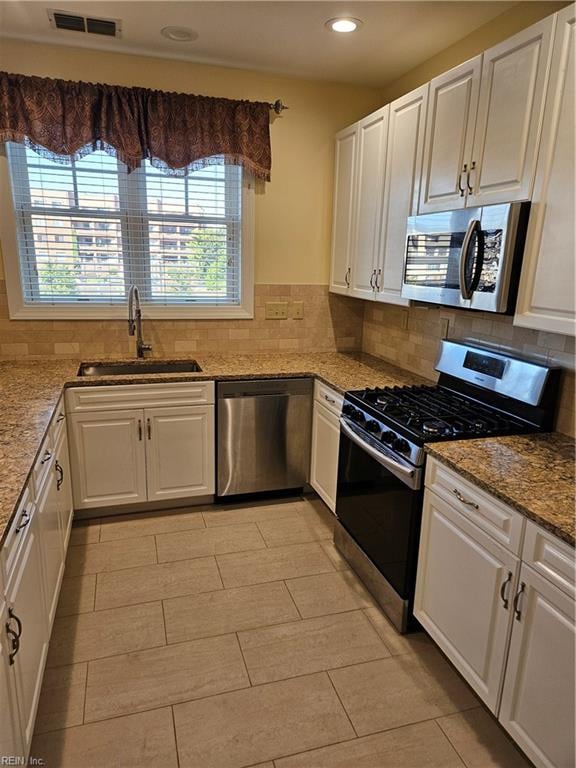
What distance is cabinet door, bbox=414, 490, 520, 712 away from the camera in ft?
5.28

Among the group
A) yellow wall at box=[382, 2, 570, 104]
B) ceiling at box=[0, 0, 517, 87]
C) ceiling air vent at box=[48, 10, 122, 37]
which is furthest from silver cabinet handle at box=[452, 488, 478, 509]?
ceiling air vent at box=[48, 10, 122, 37]

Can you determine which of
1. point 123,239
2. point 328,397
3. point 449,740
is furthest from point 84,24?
point 449,740

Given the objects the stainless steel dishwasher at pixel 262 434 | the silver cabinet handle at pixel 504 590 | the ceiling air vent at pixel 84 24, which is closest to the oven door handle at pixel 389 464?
the silver cabinet handle at pixel 504 590

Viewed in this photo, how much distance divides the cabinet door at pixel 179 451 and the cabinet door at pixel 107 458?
60 mm

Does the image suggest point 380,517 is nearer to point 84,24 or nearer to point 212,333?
point 212,333

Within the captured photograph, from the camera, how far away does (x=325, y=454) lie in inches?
121

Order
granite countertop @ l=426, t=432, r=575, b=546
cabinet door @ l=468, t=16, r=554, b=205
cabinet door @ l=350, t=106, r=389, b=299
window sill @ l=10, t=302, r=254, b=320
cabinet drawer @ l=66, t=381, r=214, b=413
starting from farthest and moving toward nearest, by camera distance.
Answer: window sill @ l=10, t=302, r=254, b=320
cabinet door @ l=350, t=106, r=389, b=299
cabinet drawer @ l=66, t=381, r=214, b=413
cabinet door @ l=468, t=16, r=554, b=205
granite countertop @ l=426, t=432, r=575, b=546

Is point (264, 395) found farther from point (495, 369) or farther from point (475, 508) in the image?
point (475, 508)

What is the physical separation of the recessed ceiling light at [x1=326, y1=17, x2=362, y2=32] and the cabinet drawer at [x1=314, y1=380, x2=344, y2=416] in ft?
6.18

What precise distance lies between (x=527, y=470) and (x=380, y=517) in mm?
785

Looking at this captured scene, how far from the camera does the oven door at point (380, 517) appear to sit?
2.07m

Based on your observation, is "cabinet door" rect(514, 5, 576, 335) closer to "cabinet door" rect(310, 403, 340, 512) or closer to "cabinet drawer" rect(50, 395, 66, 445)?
"cabinet door" rect(310, 403, 340, 512)

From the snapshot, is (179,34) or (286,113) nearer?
(179,34)

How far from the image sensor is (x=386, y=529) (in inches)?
88.8
